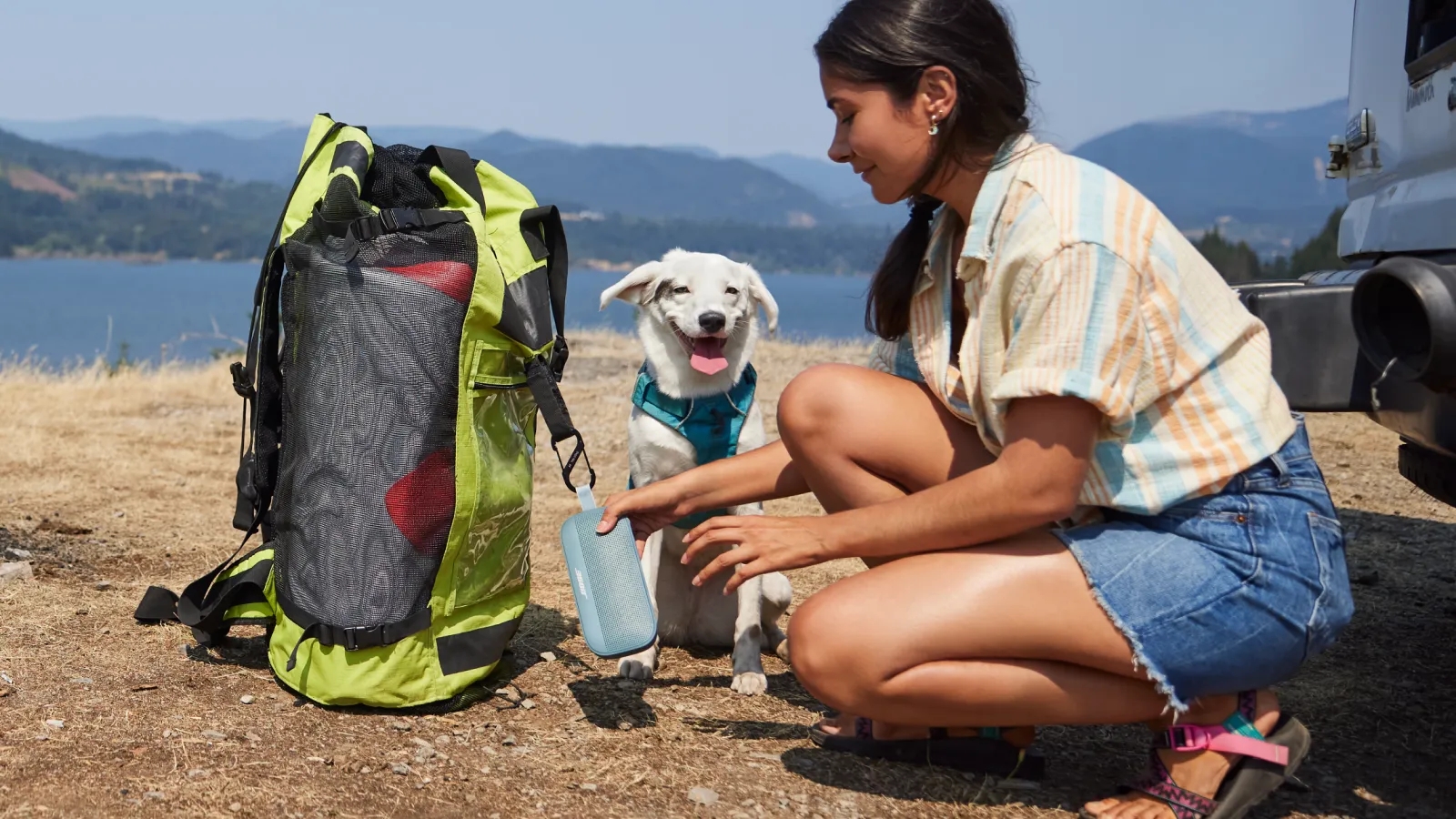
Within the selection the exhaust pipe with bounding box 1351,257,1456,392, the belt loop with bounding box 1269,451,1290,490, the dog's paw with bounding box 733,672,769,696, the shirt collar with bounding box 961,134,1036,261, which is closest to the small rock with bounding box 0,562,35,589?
the dog's paw with bounding box 733,672,769,696

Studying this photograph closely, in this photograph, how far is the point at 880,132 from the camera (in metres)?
2.38

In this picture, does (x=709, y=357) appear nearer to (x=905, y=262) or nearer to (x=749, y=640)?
(x=749, y=640)

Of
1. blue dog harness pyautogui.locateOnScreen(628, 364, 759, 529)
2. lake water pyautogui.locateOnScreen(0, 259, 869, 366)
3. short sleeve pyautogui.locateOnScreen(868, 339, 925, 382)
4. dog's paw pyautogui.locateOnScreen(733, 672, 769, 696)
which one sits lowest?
lake water pyautogui.locateOnScreen(0, 259, 869, 366)

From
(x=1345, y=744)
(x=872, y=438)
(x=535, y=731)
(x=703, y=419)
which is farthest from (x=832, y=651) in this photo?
(x=703, y=419)

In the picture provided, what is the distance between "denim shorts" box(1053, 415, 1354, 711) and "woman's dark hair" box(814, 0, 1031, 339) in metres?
0.80

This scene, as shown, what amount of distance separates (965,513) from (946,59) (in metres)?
0.85

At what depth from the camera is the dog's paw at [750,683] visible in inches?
136

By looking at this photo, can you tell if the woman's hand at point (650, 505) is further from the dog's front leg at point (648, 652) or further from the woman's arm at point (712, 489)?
the dog's front leg at point (648, 652)

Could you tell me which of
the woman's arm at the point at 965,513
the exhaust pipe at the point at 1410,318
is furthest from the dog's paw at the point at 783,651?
the exhaust pipe at the point at 1410,318

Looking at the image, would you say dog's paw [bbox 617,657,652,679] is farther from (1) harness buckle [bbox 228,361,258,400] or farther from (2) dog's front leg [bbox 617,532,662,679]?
A: (1) harness buckle [bbox 228,361,258,400]

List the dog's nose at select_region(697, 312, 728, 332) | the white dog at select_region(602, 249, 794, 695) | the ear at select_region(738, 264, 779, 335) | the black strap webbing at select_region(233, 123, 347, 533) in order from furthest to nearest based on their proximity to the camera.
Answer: the ear at select_region(738, 264, 779, 335), the dog's nose at select_region(697, 312, 728, 332), the white dog at select_region(602, 249, 794, 695), the black strap webbing at select_region(233, 123, 347, 533)

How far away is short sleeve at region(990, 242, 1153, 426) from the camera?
6.96 feet

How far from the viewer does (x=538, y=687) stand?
130 inches

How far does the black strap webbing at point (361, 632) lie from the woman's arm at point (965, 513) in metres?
0.83
